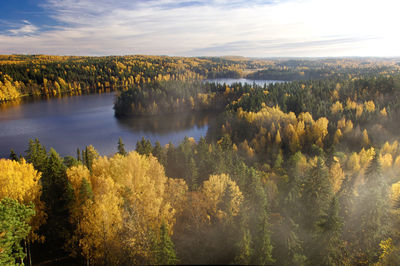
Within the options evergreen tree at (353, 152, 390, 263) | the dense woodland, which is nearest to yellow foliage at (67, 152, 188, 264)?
the dense woodland

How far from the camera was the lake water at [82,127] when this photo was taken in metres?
58.6

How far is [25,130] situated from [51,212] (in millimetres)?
57893

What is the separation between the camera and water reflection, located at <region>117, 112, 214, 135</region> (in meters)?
75.0

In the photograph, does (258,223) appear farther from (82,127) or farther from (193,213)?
(82,127)

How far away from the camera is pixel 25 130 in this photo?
2680 inches

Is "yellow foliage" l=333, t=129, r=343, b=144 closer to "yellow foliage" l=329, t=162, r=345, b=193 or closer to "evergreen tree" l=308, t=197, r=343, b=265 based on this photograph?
"yellow foliage" l=329, t=162, r=345, b=193

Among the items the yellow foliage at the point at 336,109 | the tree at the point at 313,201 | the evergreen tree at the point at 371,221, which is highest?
the yellow foliage at the point at 336,109

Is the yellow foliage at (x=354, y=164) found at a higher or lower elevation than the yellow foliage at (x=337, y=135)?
lower

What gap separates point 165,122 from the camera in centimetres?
8425

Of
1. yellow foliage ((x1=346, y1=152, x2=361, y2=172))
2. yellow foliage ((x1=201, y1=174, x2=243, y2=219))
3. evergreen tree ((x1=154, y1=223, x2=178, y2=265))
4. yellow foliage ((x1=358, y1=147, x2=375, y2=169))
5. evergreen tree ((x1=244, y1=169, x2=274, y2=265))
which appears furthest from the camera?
Result: yellow foliage ((x1=358, y1=147, x2=375, y2=169))

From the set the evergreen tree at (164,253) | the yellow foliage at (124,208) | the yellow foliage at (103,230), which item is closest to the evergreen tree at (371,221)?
the yellow foliage at (124,208)

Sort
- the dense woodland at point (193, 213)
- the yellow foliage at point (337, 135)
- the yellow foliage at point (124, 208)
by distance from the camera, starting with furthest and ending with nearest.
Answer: the yellow foliage at point (337, 135) → the yellow foliage at point (124, 208) → the dense woodland at point (193, 213)

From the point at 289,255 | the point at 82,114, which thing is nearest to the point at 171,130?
the point at 82,114

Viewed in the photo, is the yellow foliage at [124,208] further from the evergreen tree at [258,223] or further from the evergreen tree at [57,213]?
the evergreen tree at [258,223]
